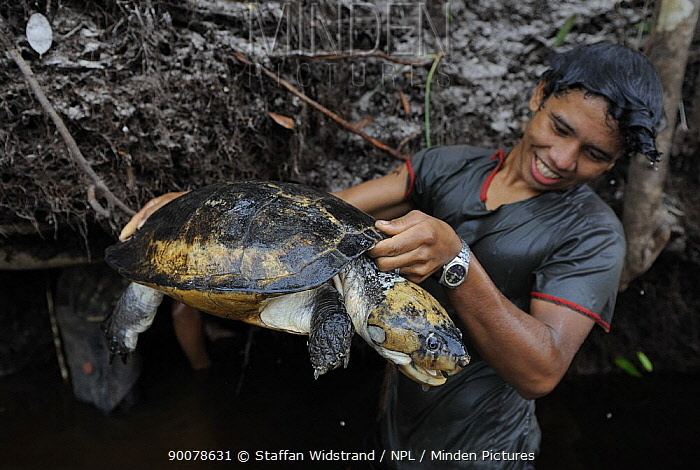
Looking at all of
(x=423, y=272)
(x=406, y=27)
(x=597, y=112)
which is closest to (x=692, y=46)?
(x=406, y=27)

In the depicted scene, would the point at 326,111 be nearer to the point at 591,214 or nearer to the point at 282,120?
the point at 282,120

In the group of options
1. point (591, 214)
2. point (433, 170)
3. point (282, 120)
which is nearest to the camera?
point (591, 214)

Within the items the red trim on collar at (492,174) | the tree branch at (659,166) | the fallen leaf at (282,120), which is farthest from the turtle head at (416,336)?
the tree branch at (659,166)

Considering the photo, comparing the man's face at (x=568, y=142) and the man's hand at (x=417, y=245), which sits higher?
the man's face at (x=568, y=142)

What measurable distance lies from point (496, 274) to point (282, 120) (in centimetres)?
121

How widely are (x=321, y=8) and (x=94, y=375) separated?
2.25 m

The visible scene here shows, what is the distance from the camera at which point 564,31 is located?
2.74 metres

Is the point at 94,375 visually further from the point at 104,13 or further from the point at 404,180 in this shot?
the point at 404,180

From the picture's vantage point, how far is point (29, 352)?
2988 mm

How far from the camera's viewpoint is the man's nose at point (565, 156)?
155 centimetres

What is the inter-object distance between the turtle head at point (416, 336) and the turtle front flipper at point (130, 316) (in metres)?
0.86

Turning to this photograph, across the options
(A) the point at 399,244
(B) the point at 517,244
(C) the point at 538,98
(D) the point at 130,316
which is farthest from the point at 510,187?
(D) the point at 130,316

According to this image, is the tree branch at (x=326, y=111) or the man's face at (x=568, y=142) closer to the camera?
the man's face at (x=568, y=142)

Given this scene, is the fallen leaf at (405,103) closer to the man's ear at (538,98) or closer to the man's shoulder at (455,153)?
the man's shoulder at (455,153)
